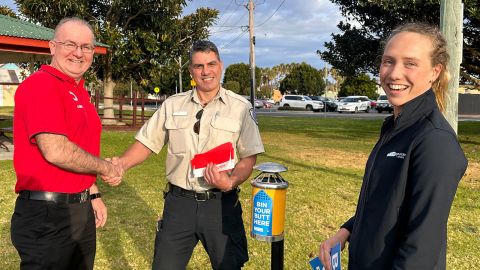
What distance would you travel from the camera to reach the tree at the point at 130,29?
1853 centimetres

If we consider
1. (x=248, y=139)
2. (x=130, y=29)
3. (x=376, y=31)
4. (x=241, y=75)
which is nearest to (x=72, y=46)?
(x=248, y=139)

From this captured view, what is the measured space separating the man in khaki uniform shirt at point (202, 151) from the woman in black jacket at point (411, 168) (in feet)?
3.72

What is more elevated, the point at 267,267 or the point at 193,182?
the point at 193,182

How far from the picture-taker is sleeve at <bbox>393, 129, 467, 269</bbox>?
152 cm

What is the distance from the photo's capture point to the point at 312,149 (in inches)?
520

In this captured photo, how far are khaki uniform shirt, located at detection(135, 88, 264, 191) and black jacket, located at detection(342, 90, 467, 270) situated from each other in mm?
1281

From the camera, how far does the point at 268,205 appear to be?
2.52 meters

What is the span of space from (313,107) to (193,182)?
40947mm

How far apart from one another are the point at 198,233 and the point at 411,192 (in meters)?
1.63

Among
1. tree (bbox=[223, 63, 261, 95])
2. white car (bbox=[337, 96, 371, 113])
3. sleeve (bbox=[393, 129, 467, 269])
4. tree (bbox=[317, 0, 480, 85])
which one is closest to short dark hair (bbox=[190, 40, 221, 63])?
sleeve (bbox=[393, 129, 467, 269])

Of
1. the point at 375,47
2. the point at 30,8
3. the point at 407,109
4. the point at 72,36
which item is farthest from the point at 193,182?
the point at 30,8

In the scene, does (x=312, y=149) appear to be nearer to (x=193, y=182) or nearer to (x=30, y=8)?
(x=193, y=182)

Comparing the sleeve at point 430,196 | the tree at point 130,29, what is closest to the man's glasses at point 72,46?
the sleeve at point 430,196

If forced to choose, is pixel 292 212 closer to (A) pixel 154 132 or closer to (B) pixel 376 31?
(A) pixel 154 132
